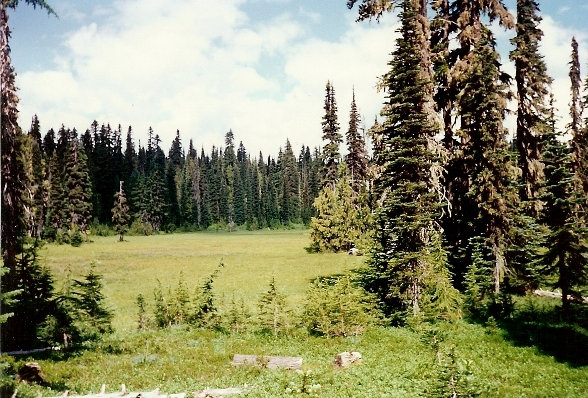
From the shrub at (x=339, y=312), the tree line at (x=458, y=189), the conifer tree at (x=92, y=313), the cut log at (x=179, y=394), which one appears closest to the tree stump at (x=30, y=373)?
the cut log at (x=179, y=394)

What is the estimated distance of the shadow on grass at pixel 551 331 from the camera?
1291 centimetres

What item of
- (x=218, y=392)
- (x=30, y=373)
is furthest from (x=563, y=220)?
(x=30, y=373)

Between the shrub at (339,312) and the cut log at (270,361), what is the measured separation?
A: 3.05 meters

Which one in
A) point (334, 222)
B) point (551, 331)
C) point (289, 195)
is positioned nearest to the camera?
point (551, 331)

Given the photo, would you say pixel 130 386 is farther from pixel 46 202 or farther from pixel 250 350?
pixel 46 202

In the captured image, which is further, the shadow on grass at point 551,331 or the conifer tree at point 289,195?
the conifer tree at point 289,195

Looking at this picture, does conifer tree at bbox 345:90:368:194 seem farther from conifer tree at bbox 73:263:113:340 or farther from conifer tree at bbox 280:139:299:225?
conifer tree at bbox 280:139:299:225

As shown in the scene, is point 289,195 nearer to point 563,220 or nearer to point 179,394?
point 563,220

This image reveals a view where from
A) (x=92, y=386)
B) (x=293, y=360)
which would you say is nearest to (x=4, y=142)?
(x=92, y=386)

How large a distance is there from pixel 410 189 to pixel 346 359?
23.4ft

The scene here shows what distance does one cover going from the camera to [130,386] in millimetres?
11469

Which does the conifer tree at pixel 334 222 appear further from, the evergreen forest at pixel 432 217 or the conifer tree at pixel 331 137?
the evergreen forest at pixel 432 217

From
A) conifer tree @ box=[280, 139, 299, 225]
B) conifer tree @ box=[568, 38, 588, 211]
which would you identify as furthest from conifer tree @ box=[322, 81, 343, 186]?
conifer tree @ box=[280, 139, 299, 225]

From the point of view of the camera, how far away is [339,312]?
640 inches
